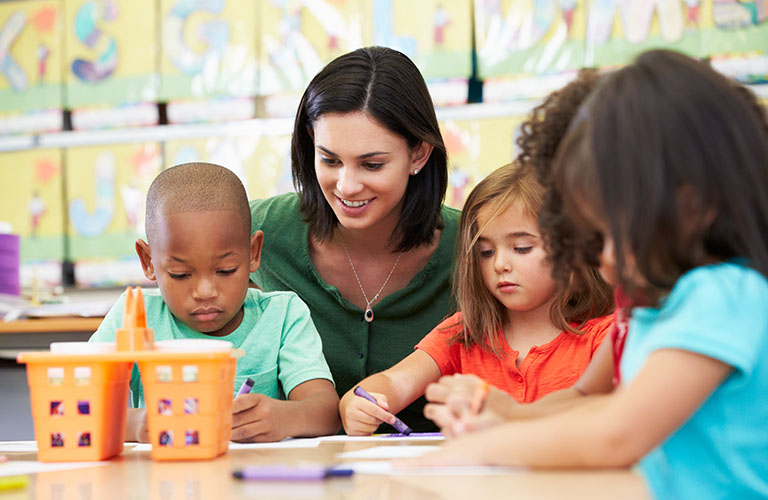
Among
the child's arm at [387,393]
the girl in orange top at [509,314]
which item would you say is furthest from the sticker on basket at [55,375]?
the girl in orange top at [509,314]

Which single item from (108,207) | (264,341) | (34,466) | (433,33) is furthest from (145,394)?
(108,207)

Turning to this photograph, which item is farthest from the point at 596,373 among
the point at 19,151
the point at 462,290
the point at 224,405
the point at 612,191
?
the point at 19,151

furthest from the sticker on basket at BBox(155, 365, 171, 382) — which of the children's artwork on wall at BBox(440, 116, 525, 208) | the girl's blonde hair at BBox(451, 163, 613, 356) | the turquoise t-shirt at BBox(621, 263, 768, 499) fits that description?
the children's artwork on wall at BBox(440, 116, 525, 208)

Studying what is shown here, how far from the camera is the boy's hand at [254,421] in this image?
44.0 inches

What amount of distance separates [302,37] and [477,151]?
765 millimetres

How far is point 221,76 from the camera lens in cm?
297

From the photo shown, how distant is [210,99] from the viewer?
3.00m

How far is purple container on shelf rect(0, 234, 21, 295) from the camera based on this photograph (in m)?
2.68

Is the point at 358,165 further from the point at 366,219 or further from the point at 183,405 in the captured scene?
the point at 183,405

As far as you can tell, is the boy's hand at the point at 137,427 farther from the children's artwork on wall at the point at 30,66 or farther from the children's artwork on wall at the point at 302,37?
the children's artwork on wall at the point at 30,66

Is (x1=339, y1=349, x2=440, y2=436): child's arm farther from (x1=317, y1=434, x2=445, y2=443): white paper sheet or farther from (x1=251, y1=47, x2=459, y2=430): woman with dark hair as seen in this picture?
(x1=251, y1=47, x2=459, y2=430): woman with dark hair

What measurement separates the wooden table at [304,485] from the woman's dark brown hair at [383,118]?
0.92 m

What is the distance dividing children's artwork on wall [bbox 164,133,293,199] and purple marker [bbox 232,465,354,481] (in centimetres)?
219

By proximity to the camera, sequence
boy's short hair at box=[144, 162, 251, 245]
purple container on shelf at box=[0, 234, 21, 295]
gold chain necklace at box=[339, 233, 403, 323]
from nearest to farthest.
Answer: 1. boy's short hair at box=[144, 162, 251, 245]
2. gold chain necklace at box=[339, 233, 403, 323]
3. purple container on shelf at box=[0, 234, 21, 295]
